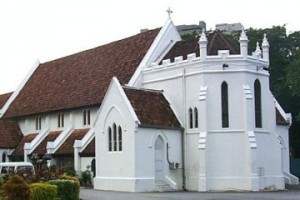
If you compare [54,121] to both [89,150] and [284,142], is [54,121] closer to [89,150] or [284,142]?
[89,150]

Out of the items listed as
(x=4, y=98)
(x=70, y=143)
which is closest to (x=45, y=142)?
(x=70, y=143)

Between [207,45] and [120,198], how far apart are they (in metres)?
13.9

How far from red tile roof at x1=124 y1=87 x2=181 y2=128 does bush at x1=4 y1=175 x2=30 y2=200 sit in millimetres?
14691

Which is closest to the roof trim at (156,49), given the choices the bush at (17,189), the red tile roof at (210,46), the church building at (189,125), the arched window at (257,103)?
the church building at (189,125)

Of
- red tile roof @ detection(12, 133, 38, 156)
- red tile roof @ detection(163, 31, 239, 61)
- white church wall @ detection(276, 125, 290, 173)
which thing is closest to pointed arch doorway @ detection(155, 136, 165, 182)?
red tile roof @ detection(163, 31, 239, 61)

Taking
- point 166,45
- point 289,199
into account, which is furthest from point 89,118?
point 289,199

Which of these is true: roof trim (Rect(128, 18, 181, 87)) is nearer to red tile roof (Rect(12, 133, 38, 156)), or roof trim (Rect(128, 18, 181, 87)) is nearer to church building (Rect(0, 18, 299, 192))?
church building (Rect(0, 18, 299, 192))

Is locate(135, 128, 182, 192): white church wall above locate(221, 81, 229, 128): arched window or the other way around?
the other way around

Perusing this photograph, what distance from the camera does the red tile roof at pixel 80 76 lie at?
45.4 m

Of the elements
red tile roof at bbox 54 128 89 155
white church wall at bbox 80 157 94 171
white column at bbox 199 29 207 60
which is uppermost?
white column at bbox 199 29 207 60

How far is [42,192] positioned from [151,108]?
630 inches

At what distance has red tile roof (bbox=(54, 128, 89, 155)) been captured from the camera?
44.9m

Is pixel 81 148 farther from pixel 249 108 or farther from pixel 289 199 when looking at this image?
pixel 289 199

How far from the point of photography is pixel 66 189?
25.7 m
